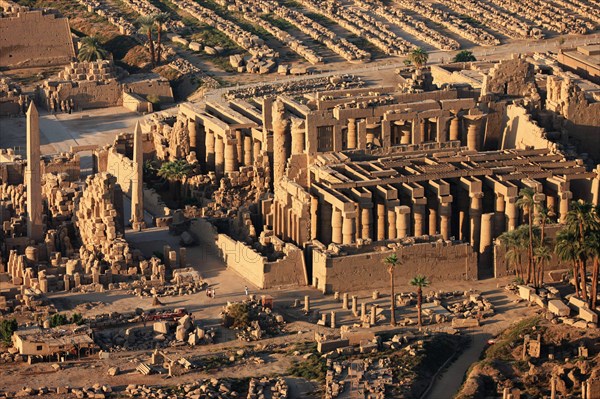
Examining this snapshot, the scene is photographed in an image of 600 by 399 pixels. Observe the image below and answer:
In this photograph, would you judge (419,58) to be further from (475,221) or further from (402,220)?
(402,220)

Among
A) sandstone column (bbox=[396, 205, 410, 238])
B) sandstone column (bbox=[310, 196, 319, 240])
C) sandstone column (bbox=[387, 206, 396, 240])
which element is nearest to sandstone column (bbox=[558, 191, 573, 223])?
sandstone column (bbox=[396, 205, 410, 238])

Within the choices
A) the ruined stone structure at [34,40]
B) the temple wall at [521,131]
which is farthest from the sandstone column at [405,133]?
the ruined stone structure at [34,40]

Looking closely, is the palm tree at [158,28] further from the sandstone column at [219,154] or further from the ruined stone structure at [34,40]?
the sandstone column at [219,154]

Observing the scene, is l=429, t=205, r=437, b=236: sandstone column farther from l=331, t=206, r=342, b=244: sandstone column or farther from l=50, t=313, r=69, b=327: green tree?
l=50, t=313, r=69, b=327: green tree

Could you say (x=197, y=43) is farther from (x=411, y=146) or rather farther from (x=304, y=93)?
(x=411, y=146)

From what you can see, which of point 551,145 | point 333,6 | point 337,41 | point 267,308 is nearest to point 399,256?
point 267,308

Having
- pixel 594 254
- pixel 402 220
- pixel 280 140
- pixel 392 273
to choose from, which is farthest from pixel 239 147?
pixel 594 254
